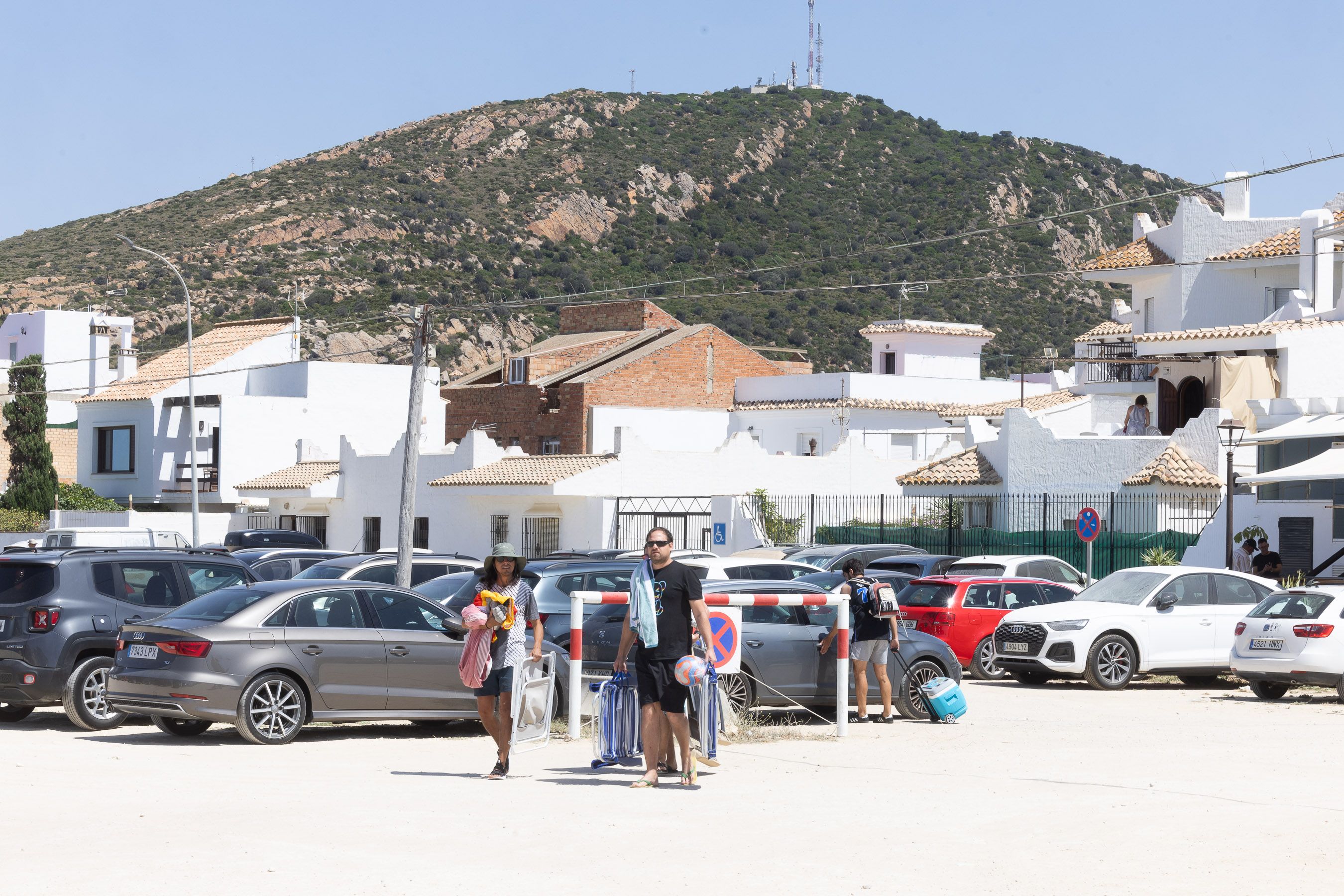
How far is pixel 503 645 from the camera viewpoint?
41.4 feet

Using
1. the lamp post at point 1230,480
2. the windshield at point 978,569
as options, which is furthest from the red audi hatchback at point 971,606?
the lamp post at point 1230,480

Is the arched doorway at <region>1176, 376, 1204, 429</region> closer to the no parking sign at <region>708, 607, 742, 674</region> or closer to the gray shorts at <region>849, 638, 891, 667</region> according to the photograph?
the gray shorts at <region>849, 638, 891, 667</region>

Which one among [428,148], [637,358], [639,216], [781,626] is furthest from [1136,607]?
[428,148]

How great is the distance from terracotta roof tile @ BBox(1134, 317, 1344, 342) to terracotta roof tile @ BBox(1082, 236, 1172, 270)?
23.9 feet

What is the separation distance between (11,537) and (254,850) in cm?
3958

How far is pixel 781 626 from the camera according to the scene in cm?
1664

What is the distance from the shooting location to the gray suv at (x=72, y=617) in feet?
51.6

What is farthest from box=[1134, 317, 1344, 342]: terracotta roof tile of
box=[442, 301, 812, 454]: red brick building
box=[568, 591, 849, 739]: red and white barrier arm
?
box=[568, 591, 849, 739]: red and white barrier arm

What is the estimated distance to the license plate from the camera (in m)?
20.0

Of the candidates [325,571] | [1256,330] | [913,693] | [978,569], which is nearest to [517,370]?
[1256,330]

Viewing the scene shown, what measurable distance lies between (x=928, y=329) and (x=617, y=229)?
109ft

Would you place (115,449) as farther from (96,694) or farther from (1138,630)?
(1138,630)

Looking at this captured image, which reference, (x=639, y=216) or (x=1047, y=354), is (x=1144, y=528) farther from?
(x=639, y=216)

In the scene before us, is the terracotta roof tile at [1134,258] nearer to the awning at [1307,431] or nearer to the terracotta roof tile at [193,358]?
the awning at [1307,431]
